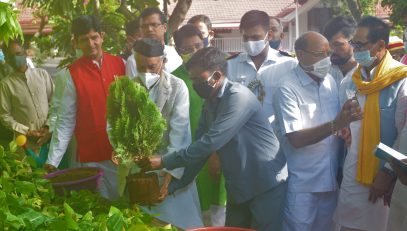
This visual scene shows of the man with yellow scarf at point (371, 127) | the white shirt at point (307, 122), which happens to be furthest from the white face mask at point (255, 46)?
the man with yellow scarf at point (371, 127)

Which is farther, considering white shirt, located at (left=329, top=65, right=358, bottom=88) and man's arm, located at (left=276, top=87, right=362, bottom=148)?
white shirt, located at (left=329, top=65, right=358, bottom=88)

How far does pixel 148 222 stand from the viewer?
257 centimetres

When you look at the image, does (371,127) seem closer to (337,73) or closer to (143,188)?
(337,73)

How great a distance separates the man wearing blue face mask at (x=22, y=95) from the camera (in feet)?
20.2

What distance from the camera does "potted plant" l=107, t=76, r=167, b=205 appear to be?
3451 millimetres

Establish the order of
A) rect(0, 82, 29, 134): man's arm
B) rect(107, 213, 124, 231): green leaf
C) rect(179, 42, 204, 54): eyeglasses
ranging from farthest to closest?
rect(0, 82, 29, 134): man's arm
rect(179, 42, 204, 54): eyeglasses
rect(107, 213, 124, 231): green leaf

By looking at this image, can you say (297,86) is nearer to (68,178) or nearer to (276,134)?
(276,134)

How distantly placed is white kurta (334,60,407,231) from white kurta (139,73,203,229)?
870 mm

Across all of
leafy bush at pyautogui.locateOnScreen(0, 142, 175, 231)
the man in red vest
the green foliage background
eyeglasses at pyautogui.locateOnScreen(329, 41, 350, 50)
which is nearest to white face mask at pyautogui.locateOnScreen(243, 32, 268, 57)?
eyeglasses at pyautogui.locateOnScreen(329, 41, 350, 50)

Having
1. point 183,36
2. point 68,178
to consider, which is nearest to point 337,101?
point 183,36

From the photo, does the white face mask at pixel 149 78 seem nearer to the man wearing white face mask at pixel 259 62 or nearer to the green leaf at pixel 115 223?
the man wearing white face mask at pixel 259 62

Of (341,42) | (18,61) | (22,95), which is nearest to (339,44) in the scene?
(341,42)

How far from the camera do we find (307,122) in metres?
4.14

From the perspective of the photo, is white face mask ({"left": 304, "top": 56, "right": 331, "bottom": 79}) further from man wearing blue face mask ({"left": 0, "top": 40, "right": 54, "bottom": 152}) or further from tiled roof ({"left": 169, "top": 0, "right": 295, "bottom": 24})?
tiled roof ({"left": 169, "top": 0, "right": 295, "bottom": 24})
